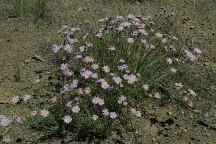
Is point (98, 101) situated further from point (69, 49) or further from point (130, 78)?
point (69, 49)

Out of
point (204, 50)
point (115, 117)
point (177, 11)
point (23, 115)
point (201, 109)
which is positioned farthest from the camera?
point (177, 11)

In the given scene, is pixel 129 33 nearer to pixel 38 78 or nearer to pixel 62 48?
pixel 62 48

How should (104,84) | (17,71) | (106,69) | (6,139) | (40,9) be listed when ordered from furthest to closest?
(40,9)
(17,71)
(106,69)
(104,84)
(6,139)

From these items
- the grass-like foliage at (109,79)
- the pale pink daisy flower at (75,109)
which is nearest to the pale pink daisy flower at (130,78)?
the grass-like foliage at (109,79)

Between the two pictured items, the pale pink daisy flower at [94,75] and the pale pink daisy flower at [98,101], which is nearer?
the pale pink daisy flower at [98,101]

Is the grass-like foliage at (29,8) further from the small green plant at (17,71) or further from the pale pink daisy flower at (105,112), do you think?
the pale pink daisy flower at (105,112)

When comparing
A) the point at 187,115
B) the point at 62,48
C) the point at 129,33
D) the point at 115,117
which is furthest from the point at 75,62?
the point at 187,115

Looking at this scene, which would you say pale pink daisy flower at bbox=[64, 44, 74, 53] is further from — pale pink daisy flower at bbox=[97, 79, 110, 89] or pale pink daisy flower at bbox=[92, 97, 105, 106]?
pale pink daisy flower at bbox=[92, 97, 105, 106]

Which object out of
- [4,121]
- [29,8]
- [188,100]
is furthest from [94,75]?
[29,8]
